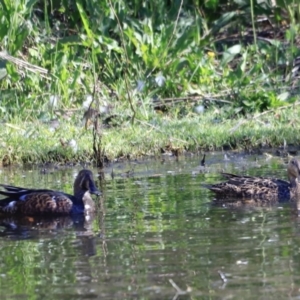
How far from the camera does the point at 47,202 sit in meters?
9.37

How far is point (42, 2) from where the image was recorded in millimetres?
17297

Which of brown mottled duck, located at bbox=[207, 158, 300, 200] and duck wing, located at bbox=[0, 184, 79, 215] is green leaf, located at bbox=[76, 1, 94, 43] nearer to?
brown mottled duck, located at bbox=[207, 158, 300, 200]

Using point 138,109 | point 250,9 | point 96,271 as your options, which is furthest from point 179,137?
point 96,271

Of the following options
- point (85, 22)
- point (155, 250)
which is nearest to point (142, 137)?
point (85, 22)

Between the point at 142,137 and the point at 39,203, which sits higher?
the point at 142,137

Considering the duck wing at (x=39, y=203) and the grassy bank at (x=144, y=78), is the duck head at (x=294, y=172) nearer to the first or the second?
the duck wing at (x=39, y=203)

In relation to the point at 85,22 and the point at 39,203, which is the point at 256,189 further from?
the point at 85,22

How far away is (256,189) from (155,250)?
2.88 metres

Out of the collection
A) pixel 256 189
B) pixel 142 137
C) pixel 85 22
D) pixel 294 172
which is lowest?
pixel 256 189

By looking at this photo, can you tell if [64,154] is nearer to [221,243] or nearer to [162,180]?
[162,180]

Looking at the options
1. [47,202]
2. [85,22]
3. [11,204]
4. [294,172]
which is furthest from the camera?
[85,22]

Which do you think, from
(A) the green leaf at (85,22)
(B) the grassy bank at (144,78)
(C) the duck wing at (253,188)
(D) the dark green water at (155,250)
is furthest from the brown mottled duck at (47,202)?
(A) the green leaf at (85,22)

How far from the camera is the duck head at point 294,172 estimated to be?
1016cm

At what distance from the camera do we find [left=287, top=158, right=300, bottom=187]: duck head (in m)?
10.2
